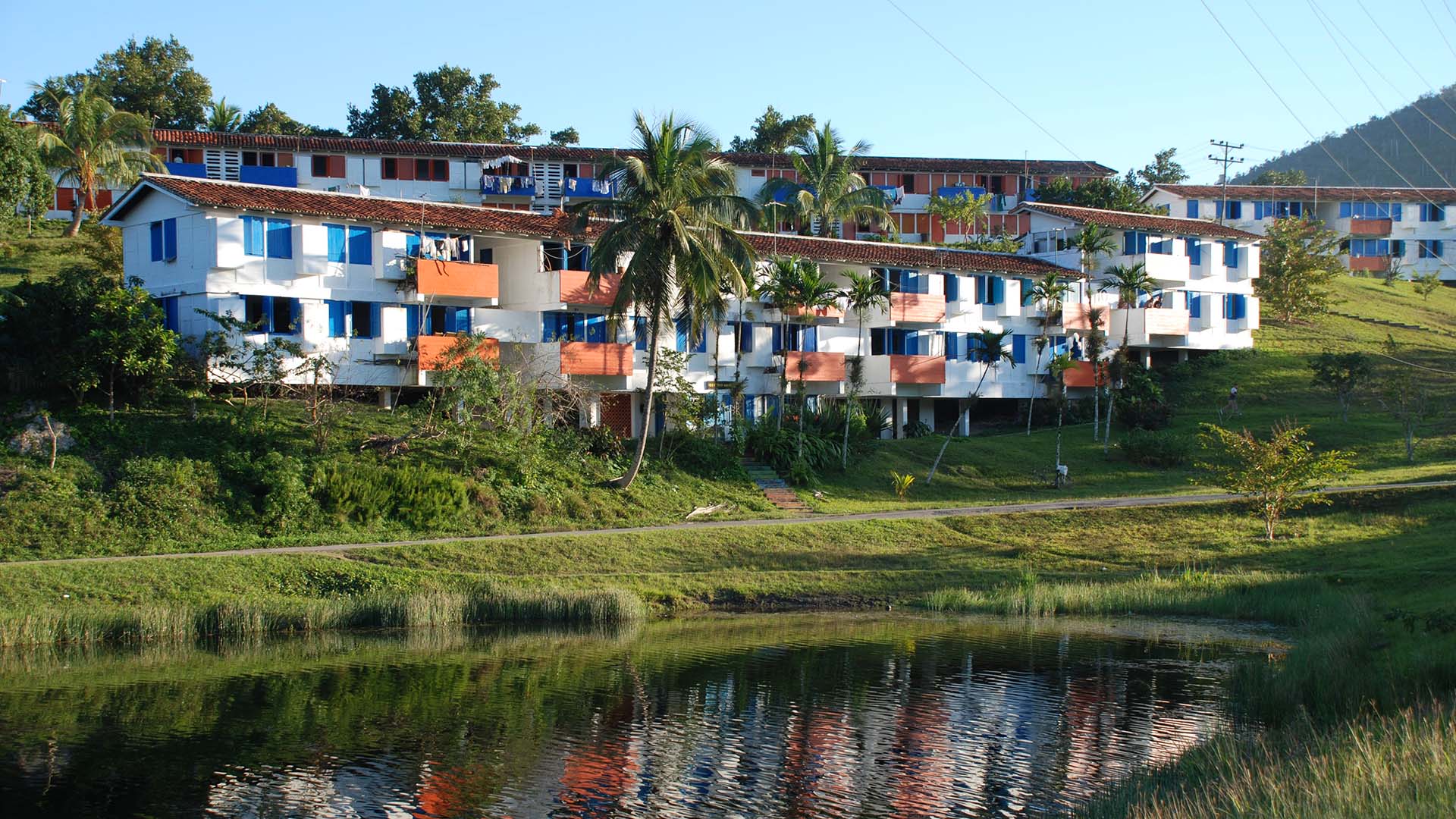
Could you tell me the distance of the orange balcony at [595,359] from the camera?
5559cm

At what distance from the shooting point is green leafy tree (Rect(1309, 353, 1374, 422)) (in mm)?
65375

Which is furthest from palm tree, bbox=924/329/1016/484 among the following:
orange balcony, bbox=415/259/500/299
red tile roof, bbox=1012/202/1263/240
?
orange balcony, bbox=415/259/500/299

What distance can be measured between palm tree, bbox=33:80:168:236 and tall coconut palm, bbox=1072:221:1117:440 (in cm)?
5317

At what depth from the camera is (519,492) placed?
48.0 metres

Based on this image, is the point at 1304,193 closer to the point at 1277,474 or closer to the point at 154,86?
the point at 1277,474

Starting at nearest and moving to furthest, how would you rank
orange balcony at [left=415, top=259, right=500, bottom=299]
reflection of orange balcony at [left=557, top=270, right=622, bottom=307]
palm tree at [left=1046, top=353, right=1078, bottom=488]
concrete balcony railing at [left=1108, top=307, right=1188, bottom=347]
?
orange balcony at [left=415, top=259, right=500, bottom=299]
reflection of orange balcony at [left=557, top=270, right=622, bottom=307]
palm tree at [left=1046, top=353, right=1078, bottom=488]
concrete balcony railing at [left=1108, top=307, right=1188, bottom=347]

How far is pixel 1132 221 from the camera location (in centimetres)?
7856

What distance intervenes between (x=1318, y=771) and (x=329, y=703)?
61.2 ft

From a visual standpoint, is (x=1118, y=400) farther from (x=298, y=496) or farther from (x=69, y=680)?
(x=69, y=680)

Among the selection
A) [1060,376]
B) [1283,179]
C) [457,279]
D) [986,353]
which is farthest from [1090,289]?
[1283,179]

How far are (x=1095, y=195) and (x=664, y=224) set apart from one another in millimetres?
55535

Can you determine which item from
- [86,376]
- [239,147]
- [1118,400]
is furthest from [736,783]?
[239,147]

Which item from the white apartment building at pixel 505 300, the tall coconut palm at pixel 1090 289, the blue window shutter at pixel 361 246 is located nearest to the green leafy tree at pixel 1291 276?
the tall coconut palm at pixel 1090 289

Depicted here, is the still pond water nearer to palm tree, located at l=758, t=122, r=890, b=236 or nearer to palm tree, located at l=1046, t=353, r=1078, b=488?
palm tree, located at l=1046, t=353, r=1078, b=488
